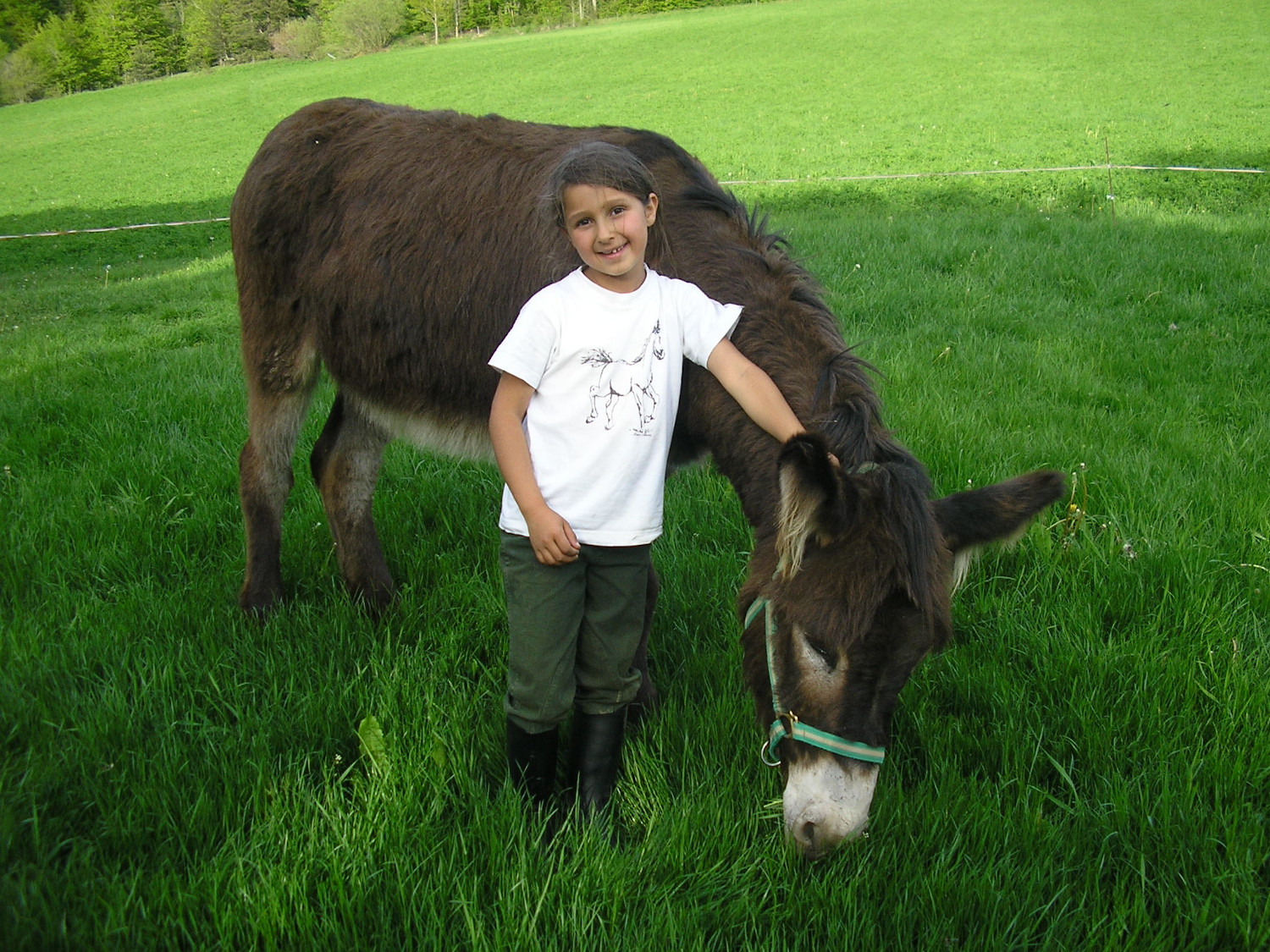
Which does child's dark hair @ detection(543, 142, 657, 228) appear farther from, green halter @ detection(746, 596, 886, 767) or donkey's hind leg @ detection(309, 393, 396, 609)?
donkey's hind leg @ detection(309, 393, 396, 609)

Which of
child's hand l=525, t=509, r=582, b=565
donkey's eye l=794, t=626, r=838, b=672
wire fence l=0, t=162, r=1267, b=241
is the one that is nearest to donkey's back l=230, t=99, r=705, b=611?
child's hand l=525, t=509, r=582, b=565

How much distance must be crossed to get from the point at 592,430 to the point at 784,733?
89cm

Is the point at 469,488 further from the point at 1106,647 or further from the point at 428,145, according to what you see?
the point at 1106,647

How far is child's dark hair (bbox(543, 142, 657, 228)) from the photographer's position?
2.08 m

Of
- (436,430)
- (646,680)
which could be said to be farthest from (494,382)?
(646,680)

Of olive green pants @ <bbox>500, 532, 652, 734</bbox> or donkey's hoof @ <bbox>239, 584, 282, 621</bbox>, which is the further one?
donkey's hoof @ <bbox>239, 584, 282, 621</bbox>

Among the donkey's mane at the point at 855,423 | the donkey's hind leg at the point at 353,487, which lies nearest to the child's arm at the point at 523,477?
the donkey's mane at the point at 855,423

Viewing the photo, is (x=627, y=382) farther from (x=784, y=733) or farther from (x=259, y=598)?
(x=259, y=598)

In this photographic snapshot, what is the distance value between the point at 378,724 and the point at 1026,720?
1900mm

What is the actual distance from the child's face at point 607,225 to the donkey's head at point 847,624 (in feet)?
2.30

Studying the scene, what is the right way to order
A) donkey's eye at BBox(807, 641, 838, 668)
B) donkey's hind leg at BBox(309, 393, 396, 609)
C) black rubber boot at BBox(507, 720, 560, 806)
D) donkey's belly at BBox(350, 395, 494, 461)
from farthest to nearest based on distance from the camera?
donkey's hind leg at BBox(309, 393, 396, 609) → donkey's belly at BBox(350, 395, 494, 461) → black rubber boot at BBox(507, 720, 560, 806) → donkey's eye at BBox(807, 641, 838, 668)

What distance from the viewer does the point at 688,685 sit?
2.88 meters

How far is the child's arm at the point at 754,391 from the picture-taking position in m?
2.24

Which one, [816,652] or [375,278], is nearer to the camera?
[816,652]
